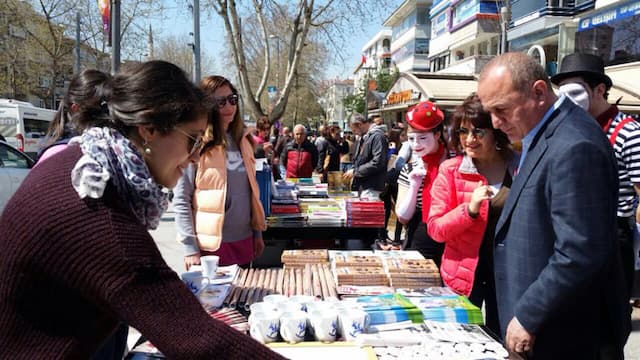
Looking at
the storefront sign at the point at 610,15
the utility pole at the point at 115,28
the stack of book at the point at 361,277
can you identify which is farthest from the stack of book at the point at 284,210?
the storefront sign at the point at 610,15

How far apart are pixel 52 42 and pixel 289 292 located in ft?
97.1

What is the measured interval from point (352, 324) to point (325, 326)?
100 mm

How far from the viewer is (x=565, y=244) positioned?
174cm

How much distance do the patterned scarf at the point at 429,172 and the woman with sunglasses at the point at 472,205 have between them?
1.28ft

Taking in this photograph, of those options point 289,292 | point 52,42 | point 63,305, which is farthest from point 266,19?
point 52,42

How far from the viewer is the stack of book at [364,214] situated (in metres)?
4.40

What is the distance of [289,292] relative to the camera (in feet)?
7.13

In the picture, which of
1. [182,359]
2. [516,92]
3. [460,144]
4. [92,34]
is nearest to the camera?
[182,359]

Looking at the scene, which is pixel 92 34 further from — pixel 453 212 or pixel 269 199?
pixel 453 212

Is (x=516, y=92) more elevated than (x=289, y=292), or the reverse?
(x=516, y=92)

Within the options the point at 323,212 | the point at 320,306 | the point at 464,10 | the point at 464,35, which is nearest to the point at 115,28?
the point at 323,212

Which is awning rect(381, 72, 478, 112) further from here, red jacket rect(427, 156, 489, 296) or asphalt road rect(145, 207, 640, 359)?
Result: red jacket rect(427, 156, 489, 296)

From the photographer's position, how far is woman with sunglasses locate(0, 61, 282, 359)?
0.95 m

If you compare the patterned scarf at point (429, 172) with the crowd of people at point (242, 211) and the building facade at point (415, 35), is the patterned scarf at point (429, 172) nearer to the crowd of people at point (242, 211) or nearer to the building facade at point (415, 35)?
the crowd of people at point (242, 211)
